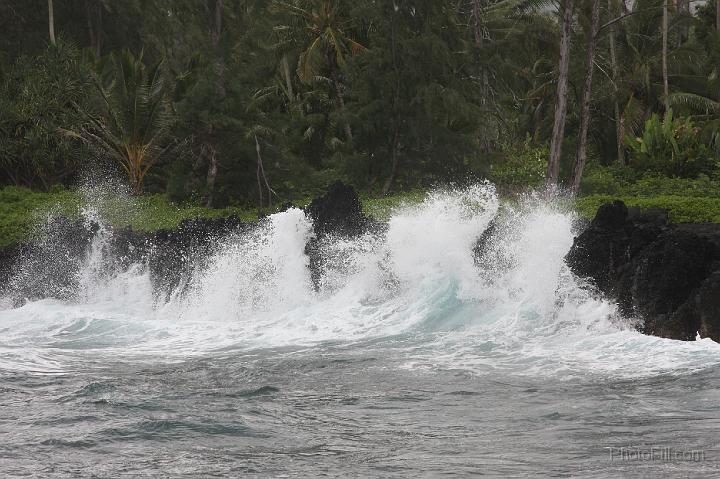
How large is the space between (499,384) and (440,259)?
262 inches

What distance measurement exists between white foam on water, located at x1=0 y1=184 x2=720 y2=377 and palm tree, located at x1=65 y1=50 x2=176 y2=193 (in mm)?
7284

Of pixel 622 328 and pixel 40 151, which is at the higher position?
pixel 40 151

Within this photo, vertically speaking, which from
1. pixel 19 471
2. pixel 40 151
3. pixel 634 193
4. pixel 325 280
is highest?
pixel 40 151

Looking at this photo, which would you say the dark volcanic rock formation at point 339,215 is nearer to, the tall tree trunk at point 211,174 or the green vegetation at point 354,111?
the green vegetation at point 354,111

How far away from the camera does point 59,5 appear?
41.5 m

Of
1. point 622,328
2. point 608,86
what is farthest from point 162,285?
point 608,86

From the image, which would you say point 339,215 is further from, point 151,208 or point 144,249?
point 151,208

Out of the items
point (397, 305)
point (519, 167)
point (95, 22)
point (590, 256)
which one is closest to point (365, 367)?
point (590, 256)

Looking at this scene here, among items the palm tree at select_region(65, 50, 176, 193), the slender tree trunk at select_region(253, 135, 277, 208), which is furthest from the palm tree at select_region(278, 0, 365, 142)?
the slender tree trunk at select_region(253, 135, 277, 208)

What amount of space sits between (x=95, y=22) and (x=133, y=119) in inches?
619

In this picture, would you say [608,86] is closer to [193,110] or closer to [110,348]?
[193,110]

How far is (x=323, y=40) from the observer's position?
1232 inches

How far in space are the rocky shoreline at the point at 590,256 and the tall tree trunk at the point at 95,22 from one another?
18899mm

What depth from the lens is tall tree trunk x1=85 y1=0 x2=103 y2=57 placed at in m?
40.8
